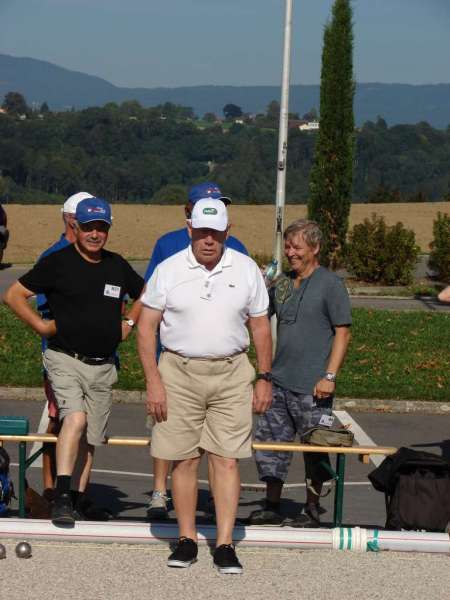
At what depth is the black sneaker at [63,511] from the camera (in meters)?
6.42

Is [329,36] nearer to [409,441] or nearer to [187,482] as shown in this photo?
[409,441]

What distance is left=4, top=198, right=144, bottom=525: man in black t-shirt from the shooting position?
6629 mm

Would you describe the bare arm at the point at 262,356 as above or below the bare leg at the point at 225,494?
above

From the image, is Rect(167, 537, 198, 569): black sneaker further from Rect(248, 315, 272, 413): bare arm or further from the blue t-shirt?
the blue t-shirt

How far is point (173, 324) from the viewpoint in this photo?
6.03 meters

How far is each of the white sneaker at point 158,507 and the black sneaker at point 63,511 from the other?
964 millimetres

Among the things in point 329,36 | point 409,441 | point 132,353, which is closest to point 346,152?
point 329,36

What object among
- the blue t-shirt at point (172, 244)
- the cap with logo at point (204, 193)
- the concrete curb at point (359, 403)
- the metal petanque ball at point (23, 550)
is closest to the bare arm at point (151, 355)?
the metal petanque ball at point (23, 550)

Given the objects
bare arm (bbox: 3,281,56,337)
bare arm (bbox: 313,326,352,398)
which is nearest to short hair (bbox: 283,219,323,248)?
bare arm (bbox: 313,326,352,398)

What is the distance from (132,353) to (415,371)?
3.30 m

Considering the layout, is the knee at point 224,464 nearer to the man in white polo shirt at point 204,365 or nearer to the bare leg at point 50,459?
the man in white polo shirt at point 204,365

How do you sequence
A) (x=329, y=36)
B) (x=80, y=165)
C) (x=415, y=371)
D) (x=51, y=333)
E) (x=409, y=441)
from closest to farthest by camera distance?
(x=51, y=333)
(x=409, y=441)
(x=415, y=371)
(x=329, y=36)
(x=80, y=165)

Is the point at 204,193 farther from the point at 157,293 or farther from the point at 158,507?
the point at 158,507

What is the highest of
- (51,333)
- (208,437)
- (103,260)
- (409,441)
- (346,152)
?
(346,152)
